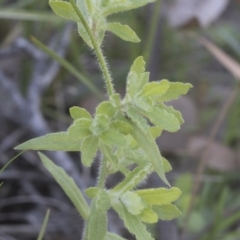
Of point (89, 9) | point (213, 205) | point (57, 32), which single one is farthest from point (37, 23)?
point (89, 9)

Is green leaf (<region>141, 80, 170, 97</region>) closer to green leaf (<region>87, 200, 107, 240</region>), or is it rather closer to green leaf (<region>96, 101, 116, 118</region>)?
green leaf (<region>96, 101, 116, 118</region>)

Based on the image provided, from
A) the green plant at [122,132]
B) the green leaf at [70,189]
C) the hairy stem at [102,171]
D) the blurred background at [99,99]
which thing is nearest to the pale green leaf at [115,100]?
the green plant at [122,132]

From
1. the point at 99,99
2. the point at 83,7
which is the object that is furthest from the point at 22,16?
the point at 83,7

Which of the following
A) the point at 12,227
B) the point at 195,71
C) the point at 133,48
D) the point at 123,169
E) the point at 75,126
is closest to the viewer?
the point at 75,126

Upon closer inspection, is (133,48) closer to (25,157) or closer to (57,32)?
(57,32)

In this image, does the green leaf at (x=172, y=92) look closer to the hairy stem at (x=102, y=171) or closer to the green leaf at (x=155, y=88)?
the green leaf at (x=155, y=88)

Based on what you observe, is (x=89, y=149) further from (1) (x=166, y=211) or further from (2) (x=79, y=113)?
(1) (x=166, y=211)
